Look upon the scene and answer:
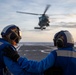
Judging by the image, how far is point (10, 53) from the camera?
4250 millimetres

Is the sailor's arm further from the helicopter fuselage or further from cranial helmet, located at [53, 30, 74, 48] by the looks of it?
the helicopter fuselage

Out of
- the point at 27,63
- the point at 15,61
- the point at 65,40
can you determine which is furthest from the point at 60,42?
the point at 15,61

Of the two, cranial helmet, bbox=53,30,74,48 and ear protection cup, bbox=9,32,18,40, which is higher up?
ear protection cup, bbox=9,32,18,40

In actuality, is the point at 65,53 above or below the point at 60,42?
below

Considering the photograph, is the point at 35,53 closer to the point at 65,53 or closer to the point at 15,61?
the point at 65,53

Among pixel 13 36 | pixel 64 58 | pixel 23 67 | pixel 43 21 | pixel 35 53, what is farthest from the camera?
pixel 43 21

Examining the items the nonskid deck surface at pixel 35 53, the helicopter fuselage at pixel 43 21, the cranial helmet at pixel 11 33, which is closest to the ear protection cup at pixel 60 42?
the cranial helmet at pixel 11 33

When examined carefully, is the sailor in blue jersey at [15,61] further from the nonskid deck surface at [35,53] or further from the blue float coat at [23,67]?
the nonskid deck surface at [35,53]

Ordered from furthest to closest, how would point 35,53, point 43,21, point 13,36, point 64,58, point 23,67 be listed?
point 43,21 < point 35,53 < point 64,58 < point 13,36 < point 23,67

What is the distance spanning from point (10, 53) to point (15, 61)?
0.13 metres

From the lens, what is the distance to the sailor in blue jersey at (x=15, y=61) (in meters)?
4.26

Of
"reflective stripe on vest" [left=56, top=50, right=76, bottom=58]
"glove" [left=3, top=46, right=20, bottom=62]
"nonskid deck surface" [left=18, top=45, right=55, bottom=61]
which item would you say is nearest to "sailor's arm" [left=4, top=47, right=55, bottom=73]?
"glove" [left=3, top=46, right=20, bottom=62]

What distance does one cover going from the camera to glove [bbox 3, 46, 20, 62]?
13.9ft

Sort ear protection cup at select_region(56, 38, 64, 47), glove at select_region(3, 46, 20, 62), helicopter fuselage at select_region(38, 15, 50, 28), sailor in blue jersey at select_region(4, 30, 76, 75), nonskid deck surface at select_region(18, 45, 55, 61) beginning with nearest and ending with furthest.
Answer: glove at select_region(3, 46, 20, 62)
sailor in blue jersey at select_region(4, 30, 76, 75)
ear protection cup at select_region(56, 38, 64, 47)
nonskid deck surface at select_region(18, 45, 55, 61)
helicopter fuselage at select_region(38, 15, 50, 28)
